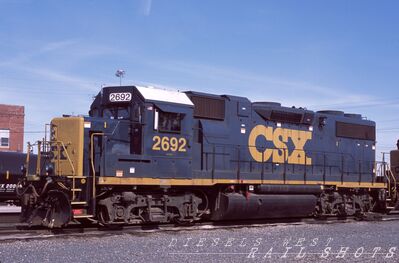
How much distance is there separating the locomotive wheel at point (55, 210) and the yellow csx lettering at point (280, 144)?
641 centimetres

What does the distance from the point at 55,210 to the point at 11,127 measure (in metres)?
33.6

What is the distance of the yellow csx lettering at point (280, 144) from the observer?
54.1 ft

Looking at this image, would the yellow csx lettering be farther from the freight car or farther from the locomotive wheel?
the locomotive wheel

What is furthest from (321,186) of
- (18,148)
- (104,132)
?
(18,148)

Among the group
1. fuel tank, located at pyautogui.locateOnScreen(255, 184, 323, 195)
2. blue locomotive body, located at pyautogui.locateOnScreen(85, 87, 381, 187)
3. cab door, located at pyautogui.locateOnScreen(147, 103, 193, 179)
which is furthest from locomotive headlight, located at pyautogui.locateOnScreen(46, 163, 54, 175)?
fuel tank, located at pyautogui.locateOnScreen(255, 184, 323, 195)

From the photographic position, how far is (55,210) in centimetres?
1230

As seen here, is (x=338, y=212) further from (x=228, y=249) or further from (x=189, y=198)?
(x=228, y=249)

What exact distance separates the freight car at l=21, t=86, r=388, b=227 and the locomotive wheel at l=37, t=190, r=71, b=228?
2cm

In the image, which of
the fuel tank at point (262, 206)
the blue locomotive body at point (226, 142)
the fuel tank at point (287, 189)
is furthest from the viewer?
the fuel tank at point (287, 189)

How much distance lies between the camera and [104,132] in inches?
523

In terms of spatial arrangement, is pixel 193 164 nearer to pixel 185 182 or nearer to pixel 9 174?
pixel 185 182

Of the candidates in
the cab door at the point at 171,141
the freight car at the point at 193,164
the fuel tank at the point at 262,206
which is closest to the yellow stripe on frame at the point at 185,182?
the freight car at the point at 193,164

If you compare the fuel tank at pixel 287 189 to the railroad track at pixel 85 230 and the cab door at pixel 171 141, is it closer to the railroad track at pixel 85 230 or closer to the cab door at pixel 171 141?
the railroad track at pixel 85 230

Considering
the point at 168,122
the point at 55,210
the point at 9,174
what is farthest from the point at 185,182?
the point at 9,174
